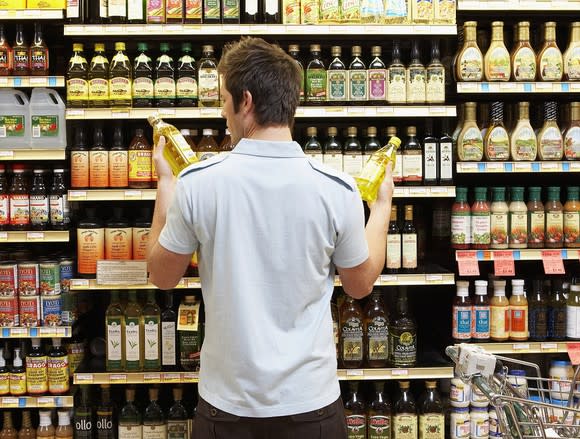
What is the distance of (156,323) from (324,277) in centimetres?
193

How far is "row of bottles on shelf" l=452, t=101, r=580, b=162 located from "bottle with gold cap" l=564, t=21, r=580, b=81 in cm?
14

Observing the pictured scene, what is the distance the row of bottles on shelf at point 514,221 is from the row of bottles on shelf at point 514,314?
0.63 feet

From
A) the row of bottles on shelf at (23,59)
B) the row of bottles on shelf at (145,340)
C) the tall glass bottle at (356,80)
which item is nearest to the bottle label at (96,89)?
the row of bottles on shelf at (23,59)

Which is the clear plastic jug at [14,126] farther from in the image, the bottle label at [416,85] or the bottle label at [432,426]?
the bottle label at [432,426]

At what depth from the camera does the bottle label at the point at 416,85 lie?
3.33 meters

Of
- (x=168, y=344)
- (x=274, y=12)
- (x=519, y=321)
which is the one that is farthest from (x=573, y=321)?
(x=274, y=12)

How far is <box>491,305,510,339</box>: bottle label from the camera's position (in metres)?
3.40

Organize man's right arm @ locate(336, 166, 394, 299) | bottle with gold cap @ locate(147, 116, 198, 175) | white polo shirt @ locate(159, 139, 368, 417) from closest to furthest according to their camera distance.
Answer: white polo shirt @ locate(159, 139, 368, 417) < man's right arm @ locate(336, 166, 394, 299) < bottle with gold cap @ locate(147, 116, 198, 175)

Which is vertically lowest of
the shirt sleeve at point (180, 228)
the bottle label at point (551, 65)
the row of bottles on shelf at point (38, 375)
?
the row of bottles on shelf at point (38, 375)

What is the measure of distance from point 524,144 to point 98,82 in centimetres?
198

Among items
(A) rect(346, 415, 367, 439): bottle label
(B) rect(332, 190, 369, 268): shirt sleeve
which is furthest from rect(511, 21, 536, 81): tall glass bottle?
(B) rect(332, 190, 369, 268): shirt sleeve

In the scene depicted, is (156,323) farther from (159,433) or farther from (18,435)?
(18,435)

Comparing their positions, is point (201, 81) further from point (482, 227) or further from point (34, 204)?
point (482, 227)

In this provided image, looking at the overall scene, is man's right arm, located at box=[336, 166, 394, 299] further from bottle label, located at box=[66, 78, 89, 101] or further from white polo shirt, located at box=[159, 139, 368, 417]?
bottle label, located at box=[66, 78, 89, 101]
